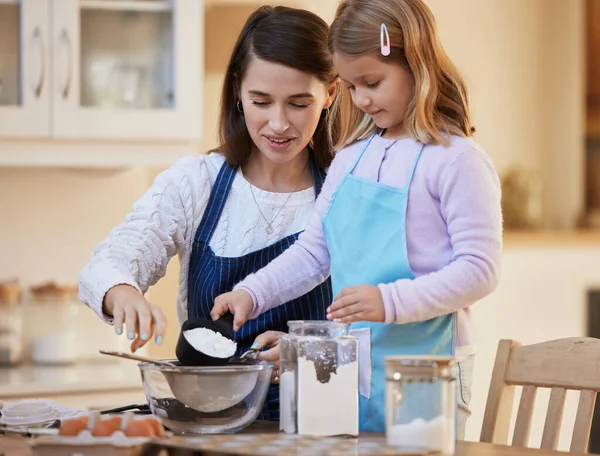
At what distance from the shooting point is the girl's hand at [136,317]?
4.17 ft

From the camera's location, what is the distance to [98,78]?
2846 mm

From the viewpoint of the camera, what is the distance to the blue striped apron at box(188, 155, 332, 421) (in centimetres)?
164

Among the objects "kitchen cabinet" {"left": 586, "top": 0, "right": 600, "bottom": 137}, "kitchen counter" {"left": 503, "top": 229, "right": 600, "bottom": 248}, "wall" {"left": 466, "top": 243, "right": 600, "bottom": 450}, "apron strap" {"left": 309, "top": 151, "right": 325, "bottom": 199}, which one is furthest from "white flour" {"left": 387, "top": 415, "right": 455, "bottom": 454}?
"kitchen cabinet" {"left": 586, "top": 0, "right": 600, "bottom": 137}

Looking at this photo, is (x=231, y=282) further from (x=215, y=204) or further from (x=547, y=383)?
(x=547, y=383)

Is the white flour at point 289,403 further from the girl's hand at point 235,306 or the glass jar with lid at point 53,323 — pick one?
the glass jar with lid at point 53,323

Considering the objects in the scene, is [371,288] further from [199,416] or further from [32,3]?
[32,3]

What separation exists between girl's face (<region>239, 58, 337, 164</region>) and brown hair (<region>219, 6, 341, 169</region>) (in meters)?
0.02

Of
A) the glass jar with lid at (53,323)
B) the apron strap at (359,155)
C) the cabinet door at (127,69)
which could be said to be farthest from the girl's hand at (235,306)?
Result: the glass jar with lid at (53,323)

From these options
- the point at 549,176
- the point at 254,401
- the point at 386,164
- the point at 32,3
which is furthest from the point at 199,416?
the point at 549,176

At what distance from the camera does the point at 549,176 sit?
15.8 feet

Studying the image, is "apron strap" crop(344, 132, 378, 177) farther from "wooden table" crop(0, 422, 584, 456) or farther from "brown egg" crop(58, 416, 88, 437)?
"brown egg" crop(58, 416, 88, 437)

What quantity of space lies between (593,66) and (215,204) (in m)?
3.39

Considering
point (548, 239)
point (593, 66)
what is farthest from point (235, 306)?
point (593, 66)

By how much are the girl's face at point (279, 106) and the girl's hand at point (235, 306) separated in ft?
0.95
